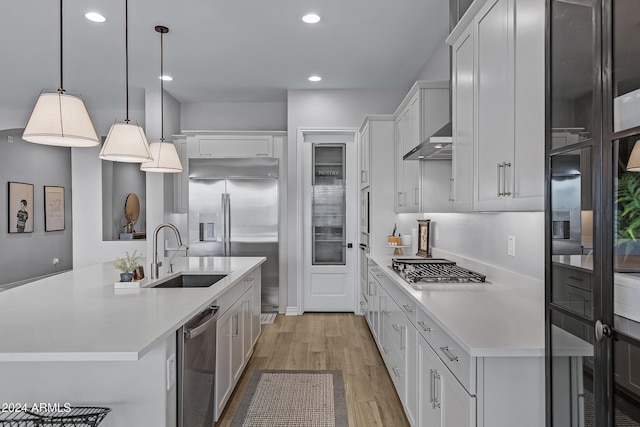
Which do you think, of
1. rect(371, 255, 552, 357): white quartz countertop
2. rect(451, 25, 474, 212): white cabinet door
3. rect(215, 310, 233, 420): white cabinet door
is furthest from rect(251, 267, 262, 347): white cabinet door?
rect(451, 25, 474, 212): white cabinet door

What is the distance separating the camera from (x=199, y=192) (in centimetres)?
536

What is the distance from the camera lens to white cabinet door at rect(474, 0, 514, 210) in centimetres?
181

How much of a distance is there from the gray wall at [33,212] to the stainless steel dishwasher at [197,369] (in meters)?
6.02

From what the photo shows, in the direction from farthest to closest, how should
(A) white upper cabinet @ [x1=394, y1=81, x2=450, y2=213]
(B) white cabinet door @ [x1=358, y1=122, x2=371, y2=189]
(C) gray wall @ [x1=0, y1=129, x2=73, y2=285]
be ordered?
(C) gray wall @ [x1=0, y1=129, x2=73, y2=285]
(B) white cabinet door @ [x1=358, y1=122, x2=371, y2=189]
(A) white upper cabinet @ [x1=394, y1=81, x2=450, y2=213]

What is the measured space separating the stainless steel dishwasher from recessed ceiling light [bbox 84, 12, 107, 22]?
2.59m

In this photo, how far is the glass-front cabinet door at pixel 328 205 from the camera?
5496mm

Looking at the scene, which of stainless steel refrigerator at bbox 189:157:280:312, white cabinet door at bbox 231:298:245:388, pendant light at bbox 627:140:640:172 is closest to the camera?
pendant light at bbox 627:140:640:172

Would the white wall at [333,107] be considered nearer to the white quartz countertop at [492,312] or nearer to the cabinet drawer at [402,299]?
the cabinet drawer at [402,299]

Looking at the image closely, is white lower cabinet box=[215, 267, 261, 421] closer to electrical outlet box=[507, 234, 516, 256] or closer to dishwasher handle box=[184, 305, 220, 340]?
dishwasher handle box=[184, 305, 220, 340]

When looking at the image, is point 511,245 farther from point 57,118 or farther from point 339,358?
point 57,118

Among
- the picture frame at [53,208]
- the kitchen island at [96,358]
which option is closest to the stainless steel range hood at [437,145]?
the kitchen island at [96,358]

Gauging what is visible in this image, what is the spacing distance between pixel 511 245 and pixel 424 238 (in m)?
1.68

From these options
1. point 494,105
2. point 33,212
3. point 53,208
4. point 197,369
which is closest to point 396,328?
point 197,369

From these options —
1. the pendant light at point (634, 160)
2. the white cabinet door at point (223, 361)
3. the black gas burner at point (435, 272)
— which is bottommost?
the white cabinet door at point (223, 361)
